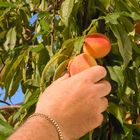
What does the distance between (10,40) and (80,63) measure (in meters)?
0.77

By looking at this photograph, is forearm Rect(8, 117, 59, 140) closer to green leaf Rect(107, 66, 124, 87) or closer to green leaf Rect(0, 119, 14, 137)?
green leaf Rect(0, 119, 14, 137)

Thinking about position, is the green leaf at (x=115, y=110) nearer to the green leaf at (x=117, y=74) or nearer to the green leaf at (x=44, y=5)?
the green leaf at (x=117, y=74)

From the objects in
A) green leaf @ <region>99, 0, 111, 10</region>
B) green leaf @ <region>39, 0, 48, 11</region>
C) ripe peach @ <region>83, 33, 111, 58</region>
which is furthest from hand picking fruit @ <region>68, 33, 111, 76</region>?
green leaf @ <region>39, 0, 48, 11</region>

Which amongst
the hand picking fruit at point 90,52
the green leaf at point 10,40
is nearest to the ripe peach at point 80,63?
the hand picking fruit at point 90,52

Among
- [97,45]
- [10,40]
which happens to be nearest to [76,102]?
[97,45]

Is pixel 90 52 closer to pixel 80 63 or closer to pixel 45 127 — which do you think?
pixel 80 63

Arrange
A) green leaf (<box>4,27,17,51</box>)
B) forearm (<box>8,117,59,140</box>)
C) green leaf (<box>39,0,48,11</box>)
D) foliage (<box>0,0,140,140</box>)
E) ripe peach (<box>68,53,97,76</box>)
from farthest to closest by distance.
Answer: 1. green leaf (<box>4,27,17,51</box>)
2. green leaf (<box>39,0,48,11</box>)
3. foliage (<box>0,0,140,140</box>)
4. ripe peach (<box>68,53,97,76</box>)
5. forearm (<box>8,117,59,140</box>)

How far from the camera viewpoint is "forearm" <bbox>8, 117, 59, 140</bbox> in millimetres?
1231

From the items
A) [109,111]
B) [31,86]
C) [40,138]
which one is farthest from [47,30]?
[40,138]

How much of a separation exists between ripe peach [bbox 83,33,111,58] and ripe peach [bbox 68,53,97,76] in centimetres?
3

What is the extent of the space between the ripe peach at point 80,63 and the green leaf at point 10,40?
27.7 inches

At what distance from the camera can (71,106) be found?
4.37 feet

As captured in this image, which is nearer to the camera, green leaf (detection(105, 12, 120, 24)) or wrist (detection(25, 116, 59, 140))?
wrist (detection(25, 116, 59, 140))

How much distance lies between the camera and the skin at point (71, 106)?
1.27 meters
